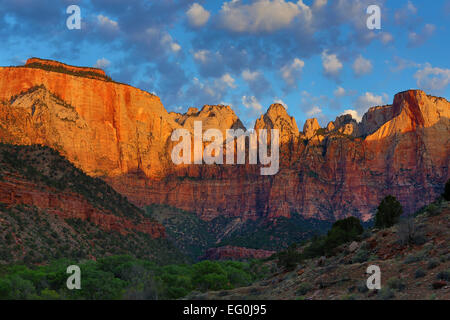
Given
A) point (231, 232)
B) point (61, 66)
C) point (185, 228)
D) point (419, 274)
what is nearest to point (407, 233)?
point (419, 274)

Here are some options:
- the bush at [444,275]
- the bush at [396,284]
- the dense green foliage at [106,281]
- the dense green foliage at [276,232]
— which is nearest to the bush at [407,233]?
the bush at [396,284]

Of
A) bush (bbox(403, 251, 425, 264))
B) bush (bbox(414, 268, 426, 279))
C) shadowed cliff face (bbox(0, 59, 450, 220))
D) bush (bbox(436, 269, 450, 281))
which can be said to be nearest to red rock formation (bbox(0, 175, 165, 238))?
bush (bbox(403, 251, 425, 264))

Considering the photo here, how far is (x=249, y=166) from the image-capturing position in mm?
198000

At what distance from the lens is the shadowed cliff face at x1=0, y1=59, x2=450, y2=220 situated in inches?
6132

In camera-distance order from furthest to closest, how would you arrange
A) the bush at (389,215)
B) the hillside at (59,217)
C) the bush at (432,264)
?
the hillside at (59,217) < the bush at (389,215) < the bush at (432,264)

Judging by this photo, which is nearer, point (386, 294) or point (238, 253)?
point (386, 294)

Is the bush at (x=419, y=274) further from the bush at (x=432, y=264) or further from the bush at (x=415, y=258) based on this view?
the bush at (x=415, y=258)

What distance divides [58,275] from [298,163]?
489 ft

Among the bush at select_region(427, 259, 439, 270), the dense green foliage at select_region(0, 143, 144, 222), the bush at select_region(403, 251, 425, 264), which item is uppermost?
the dense green foliage at select_region(0, 143, 144, 222)

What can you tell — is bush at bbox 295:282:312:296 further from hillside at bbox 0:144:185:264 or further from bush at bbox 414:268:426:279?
hillside at bbox 0:144:185:264

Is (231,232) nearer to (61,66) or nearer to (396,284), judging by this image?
(61,66)

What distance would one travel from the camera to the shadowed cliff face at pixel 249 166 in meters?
156

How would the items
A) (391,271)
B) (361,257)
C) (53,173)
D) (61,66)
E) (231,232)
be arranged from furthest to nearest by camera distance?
(61,66) → (231,232) → (53,173) → (361,257) → (391,271)

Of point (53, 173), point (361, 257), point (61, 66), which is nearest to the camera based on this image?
point (361, 257)
